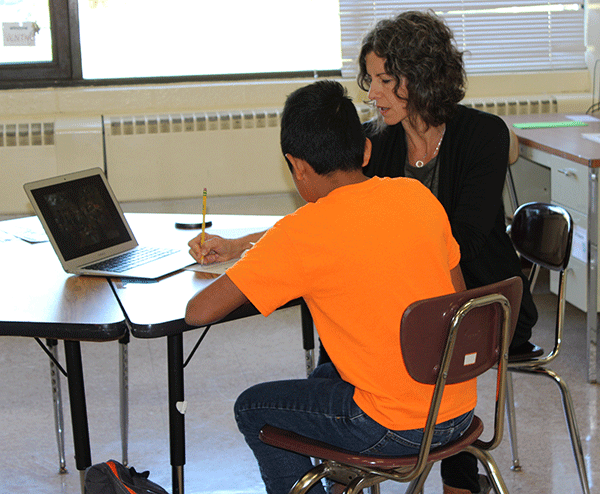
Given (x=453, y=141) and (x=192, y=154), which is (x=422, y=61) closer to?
(x=453, y=141)

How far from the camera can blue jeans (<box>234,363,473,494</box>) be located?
134 centimetres

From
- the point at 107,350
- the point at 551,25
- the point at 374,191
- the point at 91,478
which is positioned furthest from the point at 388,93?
the point at 551,25

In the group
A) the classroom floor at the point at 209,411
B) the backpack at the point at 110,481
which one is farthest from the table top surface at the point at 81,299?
the classroom floor at the point at 209,411

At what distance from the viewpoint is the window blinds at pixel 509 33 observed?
3.96 m

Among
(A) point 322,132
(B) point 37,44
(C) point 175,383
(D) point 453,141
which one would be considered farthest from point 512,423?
(B) point 37,44

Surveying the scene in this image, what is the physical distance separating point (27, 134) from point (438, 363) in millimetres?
2811

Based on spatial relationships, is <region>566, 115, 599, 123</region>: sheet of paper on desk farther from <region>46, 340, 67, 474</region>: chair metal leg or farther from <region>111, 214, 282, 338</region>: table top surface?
<region>46, 340, 67, 474</region>: chair metal leg

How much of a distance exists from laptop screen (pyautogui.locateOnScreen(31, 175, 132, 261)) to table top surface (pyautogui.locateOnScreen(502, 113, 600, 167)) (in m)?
1.68

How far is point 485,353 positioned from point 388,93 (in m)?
0.84

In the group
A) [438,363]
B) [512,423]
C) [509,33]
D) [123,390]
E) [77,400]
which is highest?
[509,33]

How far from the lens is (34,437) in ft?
8.07

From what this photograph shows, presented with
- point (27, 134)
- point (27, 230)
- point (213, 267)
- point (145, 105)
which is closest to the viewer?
point (213, 267)

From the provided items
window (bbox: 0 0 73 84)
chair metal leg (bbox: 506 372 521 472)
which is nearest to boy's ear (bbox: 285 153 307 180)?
chair metal leg (bbox: 506 372 521 472)

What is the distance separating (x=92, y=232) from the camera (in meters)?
1.82
